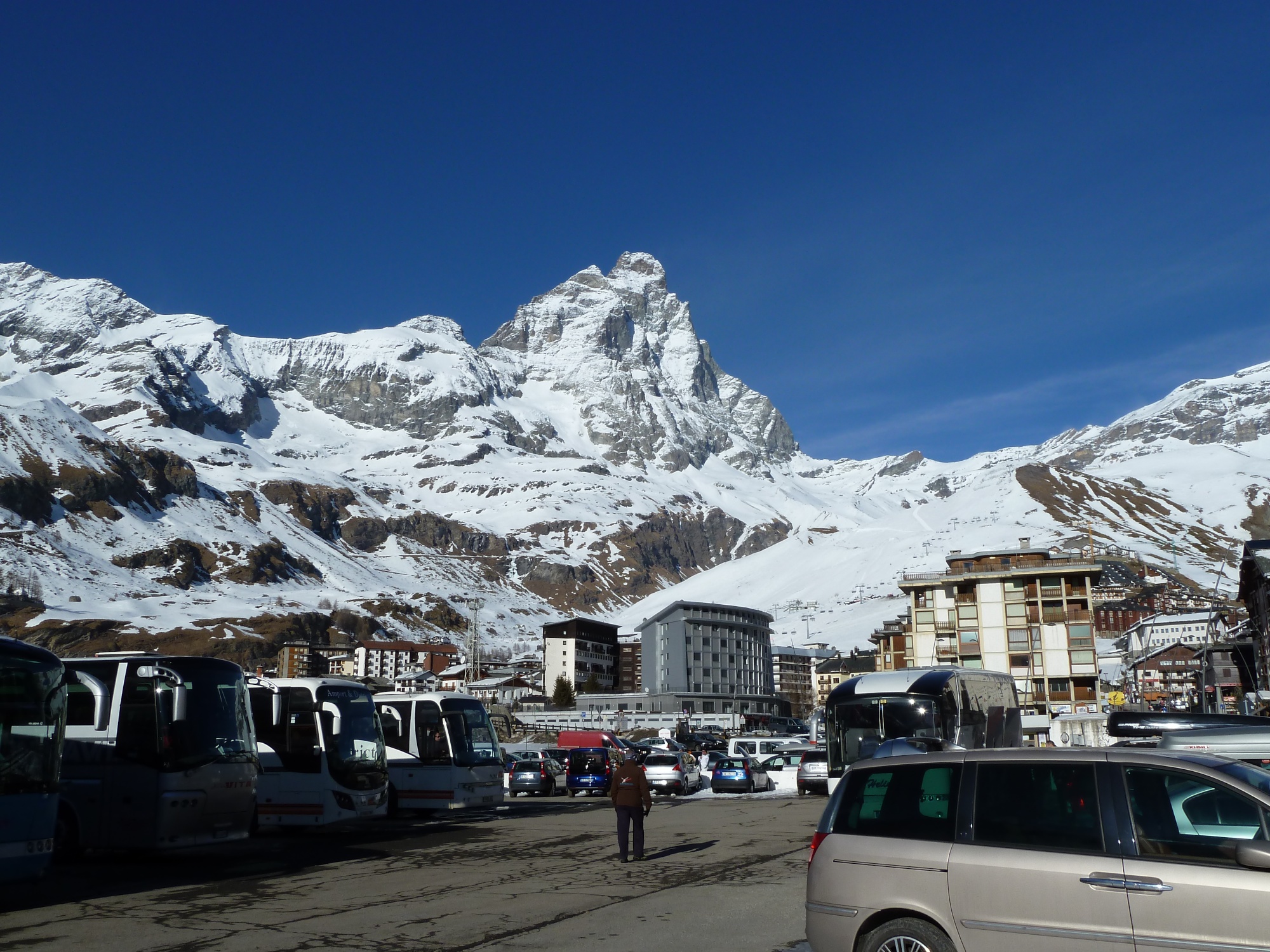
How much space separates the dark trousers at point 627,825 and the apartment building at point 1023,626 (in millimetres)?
69928

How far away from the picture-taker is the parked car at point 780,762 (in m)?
47.7

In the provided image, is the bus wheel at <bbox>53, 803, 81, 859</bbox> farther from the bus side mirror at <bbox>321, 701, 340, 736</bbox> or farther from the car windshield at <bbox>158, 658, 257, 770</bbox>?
the bus side mirror at <bbox>321, 701, 340, 736</bbox>

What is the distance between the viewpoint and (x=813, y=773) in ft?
114

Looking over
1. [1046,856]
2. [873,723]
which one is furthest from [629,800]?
[873,723]

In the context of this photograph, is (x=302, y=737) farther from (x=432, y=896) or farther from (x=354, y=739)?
(x=432, y=896)

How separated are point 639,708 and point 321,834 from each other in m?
114

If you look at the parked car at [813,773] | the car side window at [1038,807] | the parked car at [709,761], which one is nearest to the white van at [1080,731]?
the parked car at [813,773]

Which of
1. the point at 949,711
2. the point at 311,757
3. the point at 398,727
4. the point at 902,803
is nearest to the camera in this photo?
the point at 902,803

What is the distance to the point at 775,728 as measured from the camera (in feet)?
323

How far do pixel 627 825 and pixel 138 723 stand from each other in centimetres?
739

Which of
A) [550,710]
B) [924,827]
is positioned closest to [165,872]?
[924,827]

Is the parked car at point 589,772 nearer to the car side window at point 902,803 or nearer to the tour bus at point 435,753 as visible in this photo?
the tour bus at point 435,753

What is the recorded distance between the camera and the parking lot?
1026cm

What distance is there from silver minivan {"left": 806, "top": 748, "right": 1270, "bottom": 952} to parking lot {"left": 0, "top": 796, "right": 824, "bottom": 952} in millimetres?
2750
